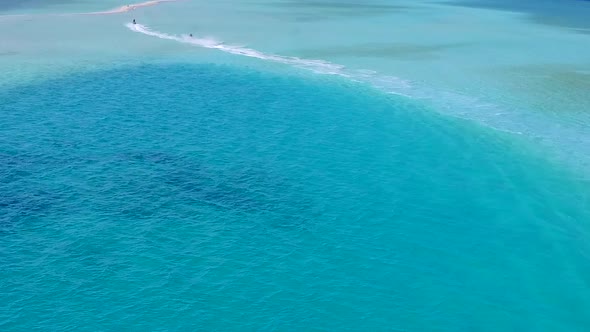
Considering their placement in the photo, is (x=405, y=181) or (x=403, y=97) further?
(x=403, y=97)

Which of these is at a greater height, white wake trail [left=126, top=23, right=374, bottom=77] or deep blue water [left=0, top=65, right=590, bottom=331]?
white wake trail [left=126, top=23, right=374, bottom=77]

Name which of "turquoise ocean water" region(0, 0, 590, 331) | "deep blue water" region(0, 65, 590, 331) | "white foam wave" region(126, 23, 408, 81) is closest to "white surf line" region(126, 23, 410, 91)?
"white foam wave" region(126, 23, 408, 81)

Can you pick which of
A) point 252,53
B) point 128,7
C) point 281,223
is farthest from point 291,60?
point 128,7

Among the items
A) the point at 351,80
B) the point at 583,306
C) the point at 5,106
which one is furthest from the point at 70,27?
the point at 583,306

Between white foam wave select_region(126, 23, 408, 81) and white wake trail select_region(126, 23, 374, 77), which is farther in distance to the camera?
white wake trail select_region(126, 23, 374, 77)

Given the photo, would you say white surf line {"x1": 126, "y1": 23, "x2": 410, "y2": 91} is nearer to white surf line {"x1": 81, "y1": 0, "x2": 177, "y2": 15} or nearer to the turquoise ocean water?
the turquoise ocean water

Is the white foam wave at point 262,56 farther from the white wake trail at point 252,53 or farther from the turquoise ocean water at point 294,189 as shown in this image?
the turquoise ocean water at point 294,189

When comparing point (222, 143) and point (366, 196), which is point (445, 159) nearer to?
point (366, 196)

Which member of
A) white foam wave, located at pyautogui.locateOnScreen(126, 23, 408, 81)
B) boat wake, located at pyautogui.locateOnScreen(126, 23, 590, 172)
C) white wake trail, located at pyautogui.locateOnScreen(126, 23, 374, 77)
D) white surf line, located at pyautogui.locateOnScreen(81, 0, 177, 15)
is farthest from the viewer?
white surf line, located at pyautogui.locateOnScreen(81, 0, 177, 15)
